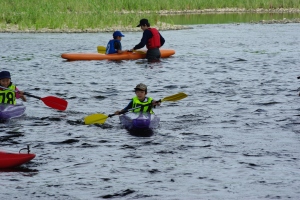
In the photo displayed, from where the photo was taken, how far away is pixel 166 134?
41.3ft

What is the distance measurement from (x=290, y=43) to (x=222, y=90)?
43.3 feet

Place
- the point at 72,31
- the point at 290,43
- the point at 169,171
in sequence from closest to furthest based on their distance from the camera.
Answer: the point at 169,171 < the point at 290,43 < the point at 72,31

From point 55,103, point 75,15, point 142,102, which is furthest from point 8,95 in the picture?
point 75,15

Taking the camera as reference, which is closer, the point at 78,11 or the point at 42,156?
the point at 42,156

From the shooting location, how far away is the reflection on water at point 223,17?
4319 cm

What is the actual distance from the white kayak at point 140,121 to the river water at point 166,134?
202 millimetres

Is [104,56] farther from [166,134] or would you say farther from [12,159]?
[12,159]

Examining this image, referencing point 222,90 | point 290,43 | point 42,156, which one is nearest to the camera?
point 42,156

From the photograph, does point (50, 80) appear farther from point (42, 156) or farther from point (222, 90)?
point (42, 156)

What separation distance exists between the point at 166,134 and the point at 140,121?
0.51m

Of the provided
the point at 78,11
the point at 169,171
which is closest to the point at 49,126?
the point at 169,171

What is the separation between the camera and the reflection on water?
43188 mm

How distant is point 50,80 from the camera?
20.1 metres

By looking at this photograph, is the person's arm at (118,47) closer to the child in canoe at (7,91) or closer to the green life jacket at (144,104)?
the child in canoe at (7,91)
